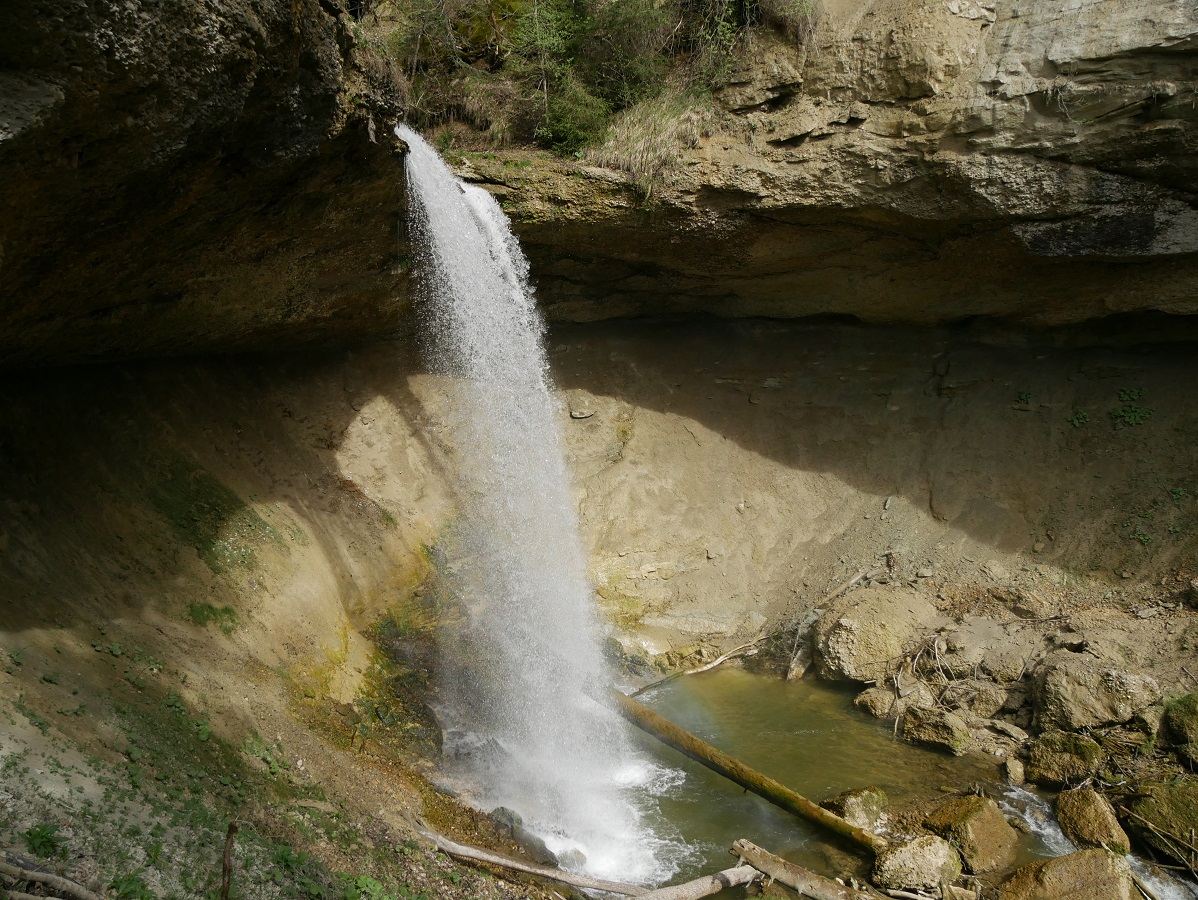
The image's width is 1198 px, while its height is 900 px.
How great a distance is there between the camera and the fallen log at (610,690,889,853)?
5919 mm

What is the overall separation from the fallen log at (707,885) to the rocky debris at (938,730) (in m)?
2.61

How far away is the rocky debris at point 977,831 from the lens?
5.76m

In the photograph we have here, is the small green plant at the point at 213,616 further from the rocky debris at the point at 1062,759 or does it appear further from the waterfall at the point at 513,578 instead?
the rocky debris at the point at 1062,759

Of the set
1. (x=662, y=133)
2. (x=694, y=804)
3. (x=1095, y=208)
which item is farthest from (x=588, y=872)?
(x=1095, y=208)

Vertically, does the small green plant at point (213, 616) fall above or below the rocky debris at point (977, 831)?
above

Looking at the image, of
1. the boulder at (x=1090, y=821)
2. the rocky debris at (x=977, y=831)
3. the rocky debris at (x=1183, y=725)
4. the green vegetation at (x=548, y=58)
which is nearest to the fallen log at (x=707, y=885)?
the rocky debris at (x=977, y=831)

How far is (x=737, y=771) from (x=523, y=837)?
194 cm

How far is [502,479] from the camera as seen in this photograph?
33.0 ft

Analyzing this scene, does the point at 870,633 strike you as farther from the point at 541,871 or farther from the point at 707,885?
the point at 541,871

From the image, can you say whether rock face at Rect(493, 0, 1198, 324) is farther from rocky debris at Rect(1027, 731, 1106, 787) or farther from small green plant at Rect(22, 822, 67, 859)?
small green plant at Rect(22, 822, 67, 859)

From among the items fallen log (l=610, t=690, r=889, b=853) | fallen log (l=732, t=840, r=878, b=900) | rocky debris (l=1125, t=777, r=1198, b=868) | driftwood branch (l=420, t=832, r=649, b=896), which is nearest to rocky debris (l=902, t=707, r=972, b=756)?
rocky debris (l=1125, t=777, r=1198, b=868)

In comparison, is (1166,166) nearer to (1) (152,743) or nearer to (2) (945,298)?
(2) (945,298)

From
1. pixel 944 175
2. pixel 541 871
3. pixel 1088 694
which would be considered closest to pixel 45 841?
pixel 541 871

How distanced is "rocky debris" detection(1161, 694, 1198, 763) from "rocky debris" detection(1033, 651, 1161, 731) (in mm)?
203
